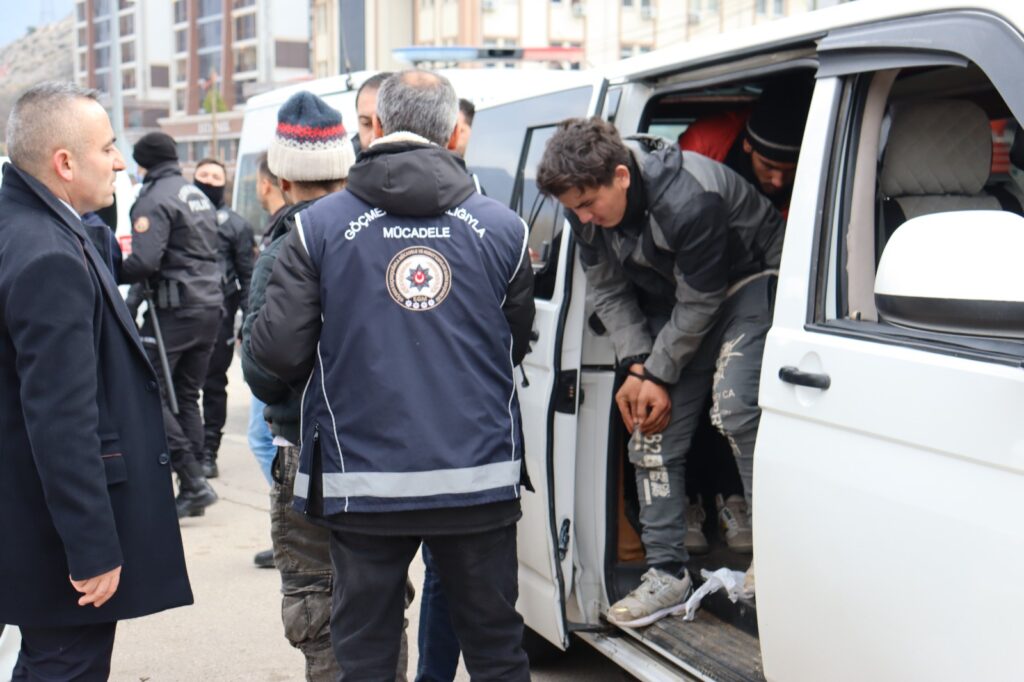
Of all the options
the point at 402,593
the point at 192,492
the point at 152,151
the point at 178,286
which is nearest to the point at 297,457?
the point at 402,593

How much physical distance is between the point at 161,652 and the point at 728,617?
2226 millimetres

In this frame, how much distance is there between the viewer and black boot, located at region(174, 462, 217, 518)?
21.5 feet

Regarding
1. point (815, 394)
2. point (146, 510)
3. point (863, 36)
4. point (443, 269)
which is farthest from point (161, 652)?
point (863, 36)

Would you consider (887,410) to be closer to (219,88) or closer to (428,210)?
(428,210)

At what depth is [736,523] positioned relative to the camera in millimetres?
4223

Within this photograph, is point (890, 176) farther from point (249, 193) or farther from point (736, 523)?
point (249, 193)

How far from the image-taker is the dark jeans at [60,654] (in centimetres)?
277

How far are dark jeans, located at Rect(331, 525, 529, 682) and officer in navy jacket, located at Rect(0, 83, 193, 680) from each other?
16.6 inches

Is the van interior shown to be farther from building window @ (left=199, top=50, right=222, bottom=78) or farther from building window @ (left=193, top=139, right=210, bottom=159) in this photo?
building window @ (left=199, top=50, right=222, bottom=78)

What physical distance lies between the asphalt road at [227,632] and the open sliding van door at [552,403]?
0.59 meters

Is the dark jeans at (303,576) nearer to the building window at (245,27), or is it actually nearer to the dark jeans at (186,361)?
the dark jeans at (186,361)

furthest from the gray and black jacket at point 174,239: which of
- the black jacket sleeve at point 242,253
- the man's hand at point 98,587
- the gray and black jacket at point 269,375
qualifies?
the man's hand at point 98,587

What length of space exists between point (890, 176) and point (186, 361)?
494 centimetres

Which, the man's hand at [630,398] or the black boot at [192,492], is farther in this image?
the black boot at [192,492]
